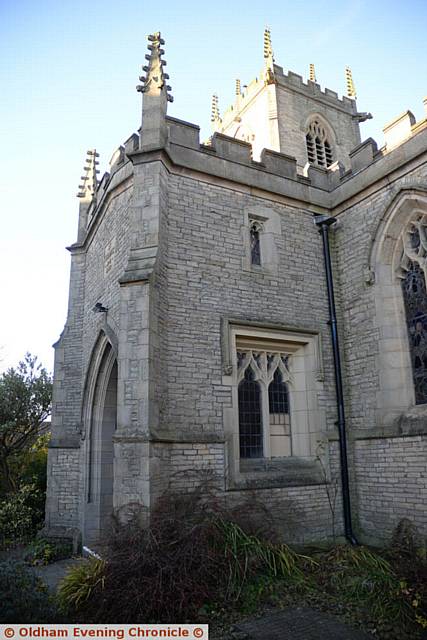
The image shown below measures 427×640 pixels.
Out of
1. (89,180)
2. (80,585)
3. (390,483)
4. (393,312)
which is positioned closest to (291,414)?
(390,483)

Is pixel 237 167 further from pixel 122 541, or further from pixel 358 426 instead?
pixel 122 541

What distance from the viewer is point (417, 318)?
334 inches

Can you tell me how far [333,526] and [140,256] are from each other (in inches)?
233

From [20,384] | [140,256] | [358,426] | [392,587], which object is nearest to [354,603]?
[392,587]

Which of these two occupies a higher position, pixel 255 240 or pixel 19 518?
pixel 255 240

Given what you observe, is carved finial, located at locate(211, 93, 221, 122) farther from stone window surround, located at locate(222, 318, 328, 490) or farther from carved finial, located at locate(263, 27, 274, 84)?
stone window surround, located at locate(222, 318, 328, 490)

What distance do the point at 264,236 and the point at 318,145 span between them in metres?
9.75

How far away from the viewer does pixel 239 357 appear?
28.6ft

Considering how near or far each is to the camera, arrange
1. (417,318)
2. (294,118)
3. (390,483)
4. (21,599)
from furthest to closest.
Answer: (294,118), (417,318), (390,483), (21,599)

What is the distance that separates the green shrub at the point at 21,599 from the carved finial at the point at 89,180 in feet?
33.2

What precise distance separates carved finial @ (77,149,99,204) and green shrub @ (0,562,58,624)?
1010 centimetres

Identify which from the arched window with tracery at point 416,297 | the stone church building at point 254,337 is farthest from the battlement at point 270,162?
the arched window with tracery at point 416,297

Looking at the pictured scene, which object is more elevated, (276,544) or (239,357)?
(239,357)

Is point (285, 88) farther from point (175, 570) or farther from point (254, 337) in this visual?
point (175, 570)
